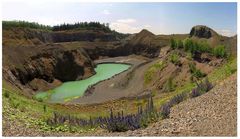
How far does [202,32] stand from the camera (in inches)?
3979

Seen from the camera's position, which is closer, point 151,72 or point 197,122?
point 197,122

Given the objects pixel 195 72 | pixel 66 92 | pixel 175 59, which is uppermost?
pixel 175 59

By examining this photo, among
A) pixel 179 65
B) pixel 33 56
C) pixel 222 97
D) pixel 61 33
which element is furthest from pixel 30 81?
pixel 61 33

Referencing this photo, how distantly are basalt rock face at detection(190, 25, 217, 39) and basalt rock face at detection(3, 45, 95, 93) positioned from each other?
109 ft

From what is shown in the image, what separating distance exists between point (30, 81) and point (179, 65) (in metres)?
23.8

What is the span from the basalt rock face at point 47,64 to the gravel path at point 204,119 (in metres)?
43.3

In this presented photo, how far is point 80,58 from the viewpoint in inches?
3403

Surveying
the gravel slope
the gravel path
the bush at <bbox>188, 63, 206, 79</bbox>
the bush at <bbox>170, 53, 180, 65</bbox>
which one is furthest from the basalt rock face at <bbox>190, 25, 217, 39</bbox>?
the gravel slope

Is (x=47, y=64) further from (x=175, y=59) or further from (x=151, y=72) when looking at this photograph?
(x=175, y=59)

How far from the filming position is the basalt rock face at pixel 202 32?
98250 mm

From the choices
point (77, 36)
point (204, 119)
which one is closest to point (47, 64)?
point (204, 119)

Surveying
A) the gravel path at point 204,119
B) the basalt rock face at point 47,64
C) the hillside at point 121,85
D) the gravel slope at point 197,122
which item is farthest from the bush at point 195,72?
the gravel slope at point 197,122

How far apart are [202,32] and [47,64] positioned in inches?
1888

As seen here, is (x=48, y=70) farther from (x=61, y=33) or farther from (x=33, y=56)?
(x=61, y=33)
